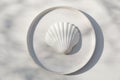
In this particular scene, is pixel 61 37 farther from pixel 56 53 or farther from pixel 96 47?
pixel 96 47

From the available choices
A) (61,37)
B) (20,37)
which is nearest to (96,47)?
(61,37)

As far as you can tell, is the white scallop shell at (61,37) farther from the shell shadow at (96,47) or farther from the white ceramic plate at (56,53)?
the shell shadow at (96,47)

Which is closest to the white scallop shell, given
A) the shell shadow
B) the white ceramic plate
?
the white ceramic plate

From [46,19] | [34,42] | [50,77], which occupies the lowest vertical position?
[50,77]

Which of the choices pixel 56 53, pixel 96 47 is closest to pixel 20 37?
pixel 56 53

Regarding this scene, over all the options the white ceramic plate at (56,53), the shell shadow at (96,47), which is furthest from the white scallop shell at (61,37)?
the shell shadow at (96,47)

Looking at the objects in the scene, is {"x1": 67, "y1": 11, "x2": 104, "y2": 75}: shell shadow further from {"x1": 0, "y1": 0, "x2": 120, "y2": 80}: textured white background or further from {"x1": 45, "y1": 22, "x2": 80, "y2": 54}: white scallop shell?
{"x1": 45, "y1": 22, "x2": 80, "y2": 54}: white scallop shell

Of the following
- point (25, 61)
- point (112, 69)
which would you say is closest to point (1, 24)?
point (25, 61)

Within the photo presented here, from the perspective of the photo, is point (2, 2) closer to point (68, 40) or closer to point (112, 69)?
point (68, 40)
